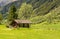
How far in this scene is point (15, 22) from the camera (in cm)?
11094

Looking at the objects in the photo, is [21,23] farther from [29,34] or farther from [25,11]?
[25,11]

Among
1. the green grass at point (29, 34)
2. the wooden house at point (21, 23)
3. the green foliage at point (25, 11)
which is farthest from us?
the green foliage at point (25, 11)

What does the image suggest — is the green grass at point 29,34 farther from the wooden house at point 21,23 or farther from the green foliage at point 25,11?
the green foliage at point 25,11

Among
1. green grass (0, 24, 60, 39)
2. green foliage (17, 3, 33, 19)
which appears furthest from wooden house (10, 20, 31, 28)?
green foliage (17, 3, 33, 19)

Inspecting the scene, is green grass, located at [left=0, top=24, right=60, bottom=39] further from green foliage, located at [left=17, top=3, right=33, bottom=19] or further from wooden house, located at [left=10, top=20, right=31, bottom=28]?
green foliage, located at [left=17, top=3, right=33, bottom=19]

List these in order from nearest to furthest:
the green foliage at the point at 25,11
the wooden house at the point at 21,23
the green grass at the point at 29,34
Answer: the green grass at the point at 29,34 → the wooden house at the point at 21,23 → the green foliage at the point at 25,11

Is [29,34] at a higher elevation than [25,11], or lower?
lower

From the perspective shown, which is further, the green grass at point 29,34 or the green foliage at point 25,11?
the green foliage at point 25,11

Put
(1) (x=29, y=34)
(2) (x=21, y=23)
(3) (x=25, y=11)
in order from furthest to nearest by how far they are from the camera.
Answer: (3) (x=25, y=11) < (2) (x=21, y=23) < (1) (x=29, y=34)

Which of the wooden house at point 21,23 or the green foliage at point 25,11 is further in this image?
the green foliage at point 25,11

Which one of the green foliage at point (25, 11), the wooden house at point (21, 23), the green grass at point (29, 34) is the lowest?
the green grass at point (29, 34)

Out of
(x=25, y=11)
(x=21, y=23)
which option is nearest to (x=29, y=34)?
(x=21, y=23)

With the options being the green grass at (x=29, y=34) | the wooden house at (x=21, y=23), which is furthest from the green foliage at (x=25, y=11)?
the green grass at (x=29, y=34)

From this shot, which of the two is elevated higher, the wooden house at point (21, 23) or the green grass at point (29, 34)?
the wooden house at point (21, 23)
